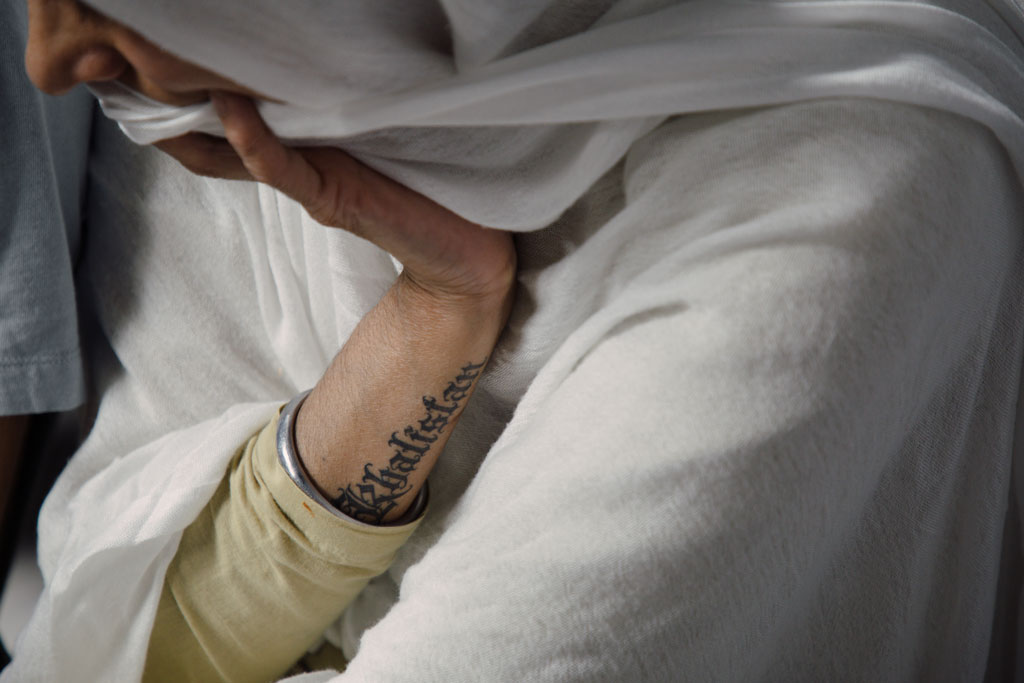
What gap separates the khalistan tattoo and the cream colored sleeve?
0.01 metres

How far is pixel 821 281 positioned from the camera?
0.39 meters

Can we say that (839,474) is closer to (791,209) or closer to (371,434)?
(791,209)

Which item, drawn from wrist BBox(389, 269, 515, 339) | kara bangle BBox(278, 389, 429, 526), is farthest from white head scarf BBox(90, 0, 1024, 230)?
kara bangle BBox(278, 389, 429, 526)

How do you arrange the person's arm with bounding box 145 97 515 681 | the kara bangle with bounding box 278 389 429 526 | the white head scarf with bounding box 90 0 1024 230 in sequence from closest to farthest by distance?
1. the white head scarf with bounding box 90 0 1024 230
2. the person's arm with bounding box 145 97 515 681
3. the kara bangle with bounding box 278 389 429 526

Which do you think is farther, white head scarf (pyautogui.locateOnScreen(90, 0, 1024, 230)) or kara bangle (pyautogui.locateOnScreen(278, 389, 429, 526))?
kara bangle (pyautogui.locateOnScreen(278, 389, 429, 526))

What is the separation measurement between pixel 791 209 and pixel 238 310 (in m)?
0.52

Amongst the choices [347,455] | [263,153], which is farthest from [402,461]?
[263,153]

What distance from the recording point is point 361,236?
0.48 meters

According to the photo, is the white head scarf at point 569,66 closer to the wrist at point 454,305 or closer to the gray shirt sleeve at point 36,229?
the wrist at point 454,305

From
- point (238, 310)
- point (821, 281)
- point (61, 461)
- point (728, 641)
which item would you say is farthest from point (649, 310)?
point (61, 461)

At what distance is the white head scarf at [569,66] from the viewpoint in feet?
1.21

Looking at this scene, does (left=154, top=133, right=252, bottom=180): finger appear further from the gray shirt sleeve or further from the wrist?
the gray shirt sleeve

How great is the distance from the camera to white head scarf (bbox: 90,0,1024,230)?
1.21 feet

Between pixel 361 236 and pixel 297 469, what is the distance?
0.69ft
